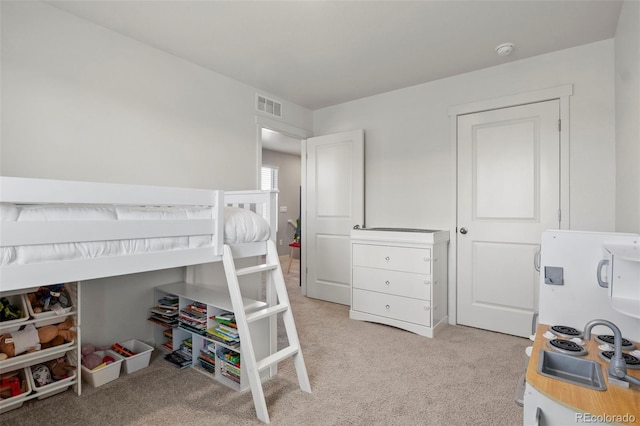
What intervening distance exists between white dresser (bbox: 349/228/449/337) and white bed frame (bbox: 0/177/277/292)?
1781 millimetres

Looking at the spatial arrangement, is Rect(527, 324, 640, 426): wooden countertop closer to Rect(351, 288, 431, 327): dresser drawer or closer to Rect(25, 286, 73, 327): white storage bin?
Rect(351, 288, 431, 327): dresser drawer

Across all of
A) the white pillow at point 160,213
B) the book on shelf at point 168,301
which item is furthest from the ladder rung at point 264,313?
the book on shelf at point 168,301

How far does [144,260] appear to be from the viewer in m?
1.48

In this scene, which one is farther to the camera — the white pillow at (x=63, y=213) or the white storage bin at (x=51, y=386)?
the white storage bin at (x=51, y=386)

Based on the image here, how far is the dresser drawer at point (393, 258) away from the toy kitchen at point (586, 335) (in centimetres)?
129

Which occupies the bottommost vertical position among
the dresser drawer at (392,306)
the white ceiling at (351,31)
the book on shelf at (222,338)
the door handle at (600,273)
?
the dresser drawer at (392,306)

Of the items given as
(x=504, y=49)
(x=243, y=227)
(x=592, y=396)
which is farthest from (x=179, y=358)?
(x=504, y=49)

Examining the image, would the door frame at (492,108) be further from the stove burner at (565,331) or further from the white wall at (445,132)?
the stove burner at (565,331)

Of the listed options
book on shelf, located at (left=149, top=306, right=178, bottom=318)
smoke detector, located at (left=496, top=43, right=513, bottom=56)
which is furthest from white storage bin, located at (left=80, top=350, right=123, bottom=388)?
smoke detector, located at (left=496, top=43, right=513, bottom=56)

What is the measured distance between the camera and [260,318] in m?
1.85

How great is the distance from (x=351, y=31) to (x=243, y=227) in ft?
5.36

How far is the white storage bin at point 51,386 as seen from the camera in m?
1.89

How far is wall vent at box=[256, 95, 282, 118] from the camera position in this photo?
3.50 metres

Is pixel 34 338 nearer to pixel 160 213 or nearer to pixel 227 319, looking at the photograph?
pixel 227 319
